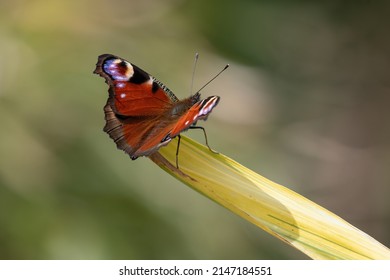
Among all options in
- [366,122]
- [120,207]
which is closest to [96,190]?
[120,207]

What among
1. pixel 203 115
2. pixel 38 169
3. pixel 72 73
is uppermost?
pixel 72 73

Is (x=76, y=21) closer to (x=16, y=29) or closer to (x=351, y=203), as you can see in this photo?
(x=16, y=29)

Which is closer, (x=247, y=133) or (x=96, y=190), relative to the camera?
(x=96, y=190)

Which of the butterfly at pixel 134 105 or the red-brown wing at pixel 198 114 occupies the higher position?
the butterfly at pixel 134 105

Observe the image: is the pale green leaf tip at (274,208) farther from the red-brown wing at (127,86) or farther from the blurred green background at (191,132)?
the blurred green background at (191,132)

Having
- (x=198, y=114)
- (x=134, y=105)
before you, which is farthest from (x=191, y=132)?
(x=198, y=114)

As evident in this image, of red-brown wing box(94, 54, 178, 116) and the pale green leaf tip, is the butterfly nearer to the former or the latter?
red-brown wing box(94, 54, 178, 116)

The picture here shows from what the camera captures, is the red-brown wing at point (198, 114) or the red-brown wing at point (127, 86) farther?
the red-brown wing at point (127, 86)

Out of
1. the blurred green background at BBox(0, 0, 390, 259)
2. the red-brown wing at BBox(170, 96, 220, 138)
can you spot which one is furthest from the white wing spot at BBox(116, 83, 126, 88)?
the blurred green background at BBox(0, 0, 390, 259)

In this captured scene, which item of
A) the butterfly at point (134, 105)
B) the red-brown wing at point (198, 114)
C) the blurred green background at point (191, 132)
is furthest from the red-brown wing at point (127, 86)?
the blurred green background at point (191, 132)
